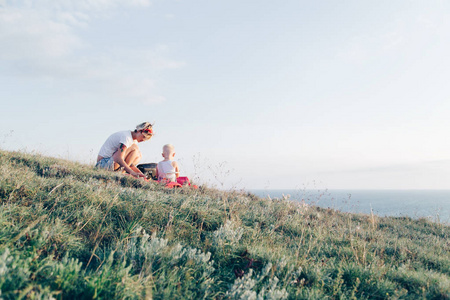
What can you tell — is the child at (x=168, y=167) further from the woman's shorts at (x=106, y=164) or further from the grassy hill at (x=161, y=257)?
the grassy hill at (x=161, y=257)

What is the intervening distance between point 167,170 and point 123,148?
1.48m

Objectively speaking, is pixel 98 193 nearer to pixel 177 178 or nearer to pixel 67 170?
pixel 67 170

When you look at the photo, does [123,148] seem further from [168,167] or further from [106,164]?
[168,167]

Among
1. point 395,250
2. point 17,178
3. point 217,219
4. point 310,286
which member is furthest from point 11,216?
point 395,250

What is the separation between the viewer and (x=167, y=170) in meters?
8.06

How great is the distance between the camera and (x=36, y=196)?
3.73 meters

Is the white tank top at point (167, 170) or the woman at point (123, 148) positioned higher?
the woman at point (123, 148)

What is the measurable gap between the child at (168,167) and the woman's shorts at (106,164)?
1484 mm

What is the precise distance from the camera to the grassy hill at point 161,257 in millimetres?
2164

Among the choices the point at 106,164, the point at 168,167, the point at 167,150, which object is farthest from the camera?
the point at 167,150

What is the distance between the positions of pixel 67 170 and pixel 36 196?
2.90 meters

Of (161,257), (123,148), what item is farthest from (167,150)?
(161,257)

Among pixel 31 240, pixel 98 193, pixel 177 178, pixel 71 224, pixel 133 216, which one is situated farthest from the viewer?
pixel 177 178

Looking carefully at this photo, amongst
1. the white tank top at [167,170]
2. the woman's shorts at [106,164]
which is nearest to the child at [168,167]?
the white tank top at [167,170]
